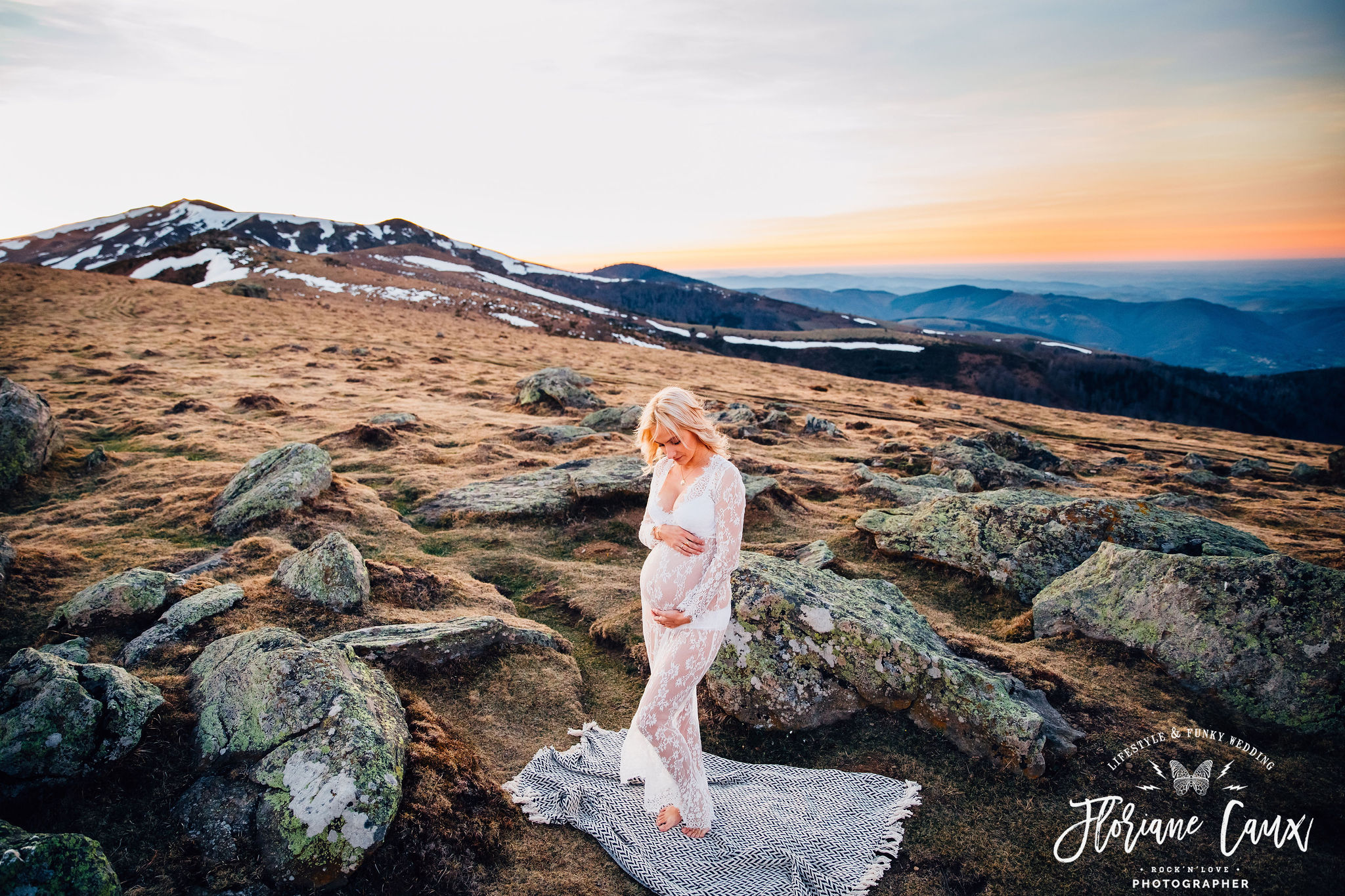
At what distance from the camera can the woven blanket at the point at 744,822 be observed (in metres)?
5.09

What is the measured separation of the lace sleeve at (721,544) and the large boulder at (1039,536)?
21.7 feet

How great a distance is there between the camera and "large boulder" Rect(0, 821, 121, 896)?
11.5 feet

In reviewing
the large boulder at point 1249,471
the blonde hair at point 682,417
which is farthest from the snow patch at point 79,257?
the large boulder at point 1249,471

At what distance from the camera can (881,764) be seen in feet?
20.7

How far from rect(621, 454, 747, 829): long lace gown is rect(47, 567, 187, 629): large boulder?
6.42 m

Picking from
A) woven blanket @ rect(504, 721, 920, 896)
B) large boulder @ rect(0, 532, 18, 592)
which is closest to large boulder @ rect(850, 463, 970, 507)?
woven blanket @ rect(504, 721, 920, 896)

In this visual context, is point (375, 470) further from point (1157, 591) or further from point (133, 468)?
point (1157, 591)

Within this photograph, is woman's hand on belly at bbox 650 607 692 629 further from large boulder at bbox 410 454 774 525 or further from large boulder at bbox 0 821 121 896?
large boulder at bbox 410 454 774 525

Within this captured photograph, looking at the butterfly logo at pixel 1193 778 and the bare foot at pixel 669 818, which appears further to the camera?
the butterfly logo at pixel 1193 778

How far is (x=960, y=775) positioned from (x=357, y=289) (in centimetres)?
7147

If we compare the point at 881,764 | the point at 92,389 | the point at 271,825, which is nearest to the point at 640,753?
the point at 881,764

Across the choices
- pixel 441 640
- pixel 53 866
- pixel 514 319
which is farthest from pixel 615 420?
pixel 514 319

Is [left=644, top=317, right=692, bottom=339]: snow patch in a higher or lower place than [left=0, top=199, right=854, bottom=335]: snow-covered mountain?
lower

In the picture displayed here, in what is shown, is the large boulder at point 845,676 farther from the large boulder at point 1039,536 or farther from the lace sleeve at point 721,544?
the large boulder at point 1039,536
